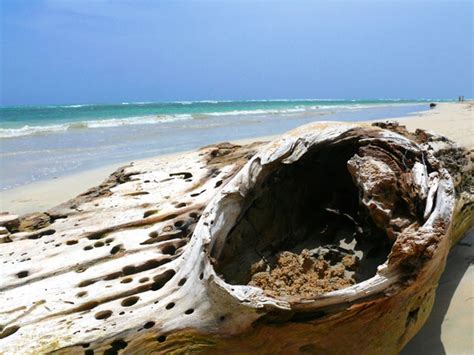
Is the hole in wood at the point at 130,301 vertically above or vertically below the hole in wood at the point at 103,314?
above

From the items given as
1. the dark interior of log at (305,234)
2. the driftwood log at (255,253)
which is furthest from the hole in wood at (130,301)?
the dark interior of log at (305,234)

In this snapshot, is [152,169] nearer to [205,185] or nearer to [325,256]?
[205,185]

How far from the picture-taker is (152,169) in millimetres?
3951

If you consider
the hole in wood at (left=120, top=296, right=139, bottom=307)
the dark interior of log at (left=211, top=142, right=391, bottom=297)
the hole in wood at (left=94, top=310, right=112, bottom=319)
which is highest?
the dark interior of log at (left=211, top=142, right=391, bottom=297)

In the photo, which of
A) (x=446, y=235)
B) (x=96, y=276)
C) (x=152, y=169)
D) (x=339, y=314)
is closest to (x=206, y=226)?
(x=96, y=276)

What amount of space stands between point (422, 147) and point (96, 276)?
1949 millimetres

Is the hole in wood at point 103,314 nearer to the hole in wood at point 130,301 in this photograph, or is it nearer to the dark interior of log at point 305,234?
the hole in wood at point 130,301

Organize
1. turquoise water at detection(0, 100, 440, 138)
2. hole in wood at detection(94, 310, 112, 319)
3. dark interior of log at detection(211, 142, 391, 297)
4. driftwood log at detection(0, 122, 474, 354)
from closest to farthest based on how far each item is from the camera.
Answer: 1. driftwood log at detection(0, 122, 474, 354)
2. hole in wood at detection(94, 310, 112, 319)
3. dark interior of log at detection(211, 142, 391, 297)
4. turquoise water at detection(0, 100, 440, 138)

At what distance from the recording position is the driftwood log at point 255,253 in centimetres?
215

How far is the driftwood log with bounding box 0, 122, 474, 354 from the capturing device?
7.06ft

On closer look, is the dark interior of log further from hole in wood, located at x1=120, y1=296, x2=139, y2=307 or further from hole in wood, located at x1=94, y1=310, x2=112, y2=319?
hole in wood, located at x1=94, y1=310, x2=112, y2=319

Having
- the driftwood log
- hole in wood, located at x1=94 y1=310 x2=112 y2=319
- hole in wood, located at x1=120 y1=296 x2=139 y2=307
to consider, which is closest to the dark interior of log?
the driftwood log

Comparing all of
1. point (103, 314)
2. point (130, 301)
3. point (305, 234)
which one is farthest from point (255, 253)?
point (103, 314)

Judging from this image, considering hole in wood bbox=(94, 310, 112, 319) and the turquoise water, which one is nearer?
hole in wood bbox=(94, 310, 112, 319)
